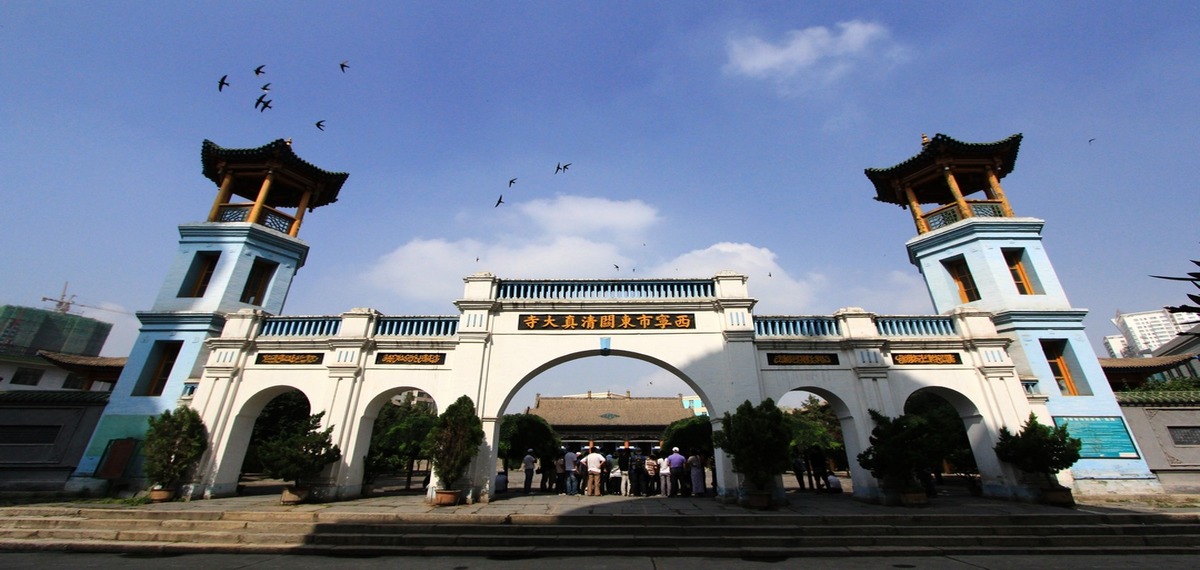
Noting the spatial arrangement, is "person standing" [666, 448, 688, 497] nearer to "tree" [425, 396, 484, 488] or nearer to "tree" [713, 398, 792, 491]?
"tree" [713, 398, 792, 491]

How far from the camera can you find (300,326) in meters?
14.2

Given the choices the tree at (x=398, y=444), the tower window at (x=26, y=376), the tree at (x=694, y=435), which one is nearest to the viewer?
the tree at (x=398, y=444)

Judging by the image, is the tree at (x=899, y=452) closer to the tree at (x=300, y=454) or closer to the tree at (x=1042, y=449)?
the tree at (x=1042, y=449)

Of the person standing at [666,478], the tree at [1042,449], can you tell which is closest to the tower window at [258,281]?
the person standing at [666,478]

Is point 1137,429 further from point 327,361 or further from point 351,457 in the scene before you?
point 327,361

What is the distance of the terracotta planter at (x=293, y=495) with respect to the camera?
11.2 m

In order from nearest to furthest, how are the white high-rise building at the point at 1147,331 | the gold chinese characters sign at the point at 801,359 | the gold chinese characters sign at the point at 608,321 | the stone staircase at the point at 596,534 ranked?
1. the stone staircase at the point at 596,534
2. the gold chinese characters sign at the point at 801,359
3. the gold chinese characters sign at the point at 608,321
4. the white high-rise building at the point at 1147,331

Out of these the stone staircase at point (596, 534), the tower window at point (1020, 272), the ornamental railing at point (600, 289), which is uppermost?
the tower window at point (1020, 272)

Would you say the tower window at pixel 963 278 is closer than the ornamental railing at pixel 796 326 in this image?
No

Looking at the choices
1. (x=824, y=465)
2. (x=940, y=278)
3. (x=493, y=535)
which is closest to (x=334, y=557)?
(x=493, y=535)

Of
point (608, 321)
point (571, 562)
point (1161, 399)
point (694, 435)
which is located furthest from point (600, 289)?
point (1161, 399)

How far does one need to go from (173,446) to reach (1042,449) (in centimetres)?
2130

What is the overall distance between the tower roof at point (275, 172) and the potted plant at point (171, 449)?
894 centimetres

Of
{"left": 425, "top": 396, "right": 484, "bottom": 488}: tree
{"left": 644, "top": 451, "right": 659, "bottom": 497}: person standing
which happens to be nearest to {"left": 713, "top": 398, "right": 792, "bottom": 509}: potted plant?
{"left": 644, "top": 451, "right": 659, "bottom": 497}: person standing
